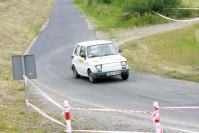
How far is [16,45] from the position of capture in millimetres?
42688

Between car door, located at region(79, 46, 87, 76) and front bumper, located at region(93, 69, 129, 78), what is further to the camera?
car door, located at region(79, 46, 87, 76)

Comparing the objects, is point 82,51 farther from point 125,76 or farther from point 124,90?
point 124,90

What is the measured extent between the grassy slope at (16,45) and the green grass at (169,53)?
6687 mm

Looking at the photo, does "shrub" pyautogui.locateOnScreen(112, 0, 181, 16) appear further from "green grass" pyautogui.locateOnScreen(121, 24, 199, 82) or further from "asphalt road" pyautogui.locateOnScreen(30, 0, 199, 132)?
"asphalt road" pyautogui.locateOnScreen(30, 0, 199, 132)

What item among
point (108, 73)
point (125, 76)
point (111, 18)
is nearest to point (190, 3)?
point (111, 18)

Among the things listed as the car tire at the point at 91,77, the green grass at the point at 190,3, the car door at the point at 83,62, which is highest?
the green grass at the point at 190,3

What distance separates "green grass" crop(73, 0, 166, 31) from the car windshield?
22178 mm

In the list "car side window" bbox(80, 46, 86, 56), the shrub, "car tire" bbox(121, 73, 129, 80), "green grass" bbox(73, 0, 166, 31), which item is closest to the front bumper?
"car tire" bbox(121, 73, 129, 80)

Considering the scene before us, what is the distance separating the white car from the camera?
2497 cm

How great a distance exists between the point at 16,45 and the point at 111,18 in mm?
15032

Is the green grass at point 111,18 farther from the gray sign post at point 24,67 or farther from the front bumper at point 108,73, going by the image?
the gray sign post at point 24,67

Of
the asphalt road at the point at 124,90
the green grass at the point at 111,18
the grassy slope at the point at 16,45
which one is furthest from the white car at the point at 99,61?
the green grass at the point at 111,18

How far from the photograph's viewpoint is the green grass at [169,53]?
2678 centimetres

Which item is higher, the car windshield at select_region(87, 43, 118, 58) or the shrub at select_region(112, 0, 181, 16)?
the shrub at select_region(112, 0, 181, 16)
